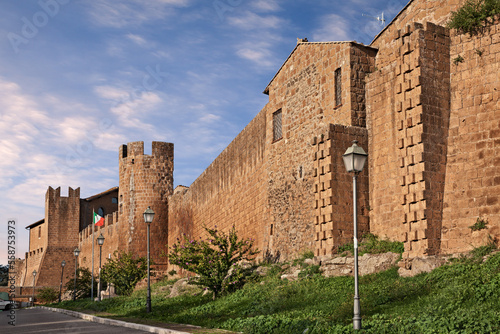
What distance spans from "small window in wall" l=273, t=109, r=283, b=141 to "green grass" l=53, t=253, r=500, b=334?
6.49 meters

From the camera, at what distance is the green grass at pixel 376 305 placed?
1034cm

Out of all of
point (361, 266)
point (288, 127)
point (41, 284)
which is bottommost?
point (41, 284)

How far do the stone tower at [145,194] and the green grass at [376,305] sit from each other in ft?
74.2

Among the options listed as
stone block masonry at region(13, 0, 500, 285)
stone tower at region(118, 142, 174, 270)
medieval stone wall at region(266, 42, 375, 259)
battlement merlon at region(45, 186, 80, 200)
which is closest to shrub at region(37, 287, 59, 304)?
battlement merlon at region(45, 186, 80, 200)

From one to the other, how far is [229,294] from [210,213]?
13.2 meters

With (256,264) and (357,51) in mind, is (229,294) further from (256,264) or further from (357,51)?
(357,51)

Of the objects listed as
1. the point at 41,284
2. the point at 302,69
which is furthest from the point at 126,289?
the point at 41,284

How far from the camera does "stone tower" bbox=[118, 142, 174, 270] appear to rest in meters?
40.8

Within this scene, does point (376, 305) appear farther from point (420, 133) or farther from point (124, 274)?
point (124, 274)

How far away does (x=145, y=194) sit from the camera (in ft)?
134

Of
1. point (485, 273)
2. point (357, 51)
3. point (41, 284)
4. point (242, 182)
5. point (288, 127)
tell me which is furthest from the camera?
point (41, 284)

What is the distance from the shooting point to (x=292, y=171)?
21.3m

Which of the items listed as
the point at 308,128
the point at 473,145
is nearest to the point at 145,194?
the point at 308,128

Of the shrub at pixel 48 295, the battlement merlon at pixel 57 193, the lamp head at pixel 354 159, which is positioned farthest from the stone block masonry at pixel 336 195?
the battlement merlon at pixel 57 193
